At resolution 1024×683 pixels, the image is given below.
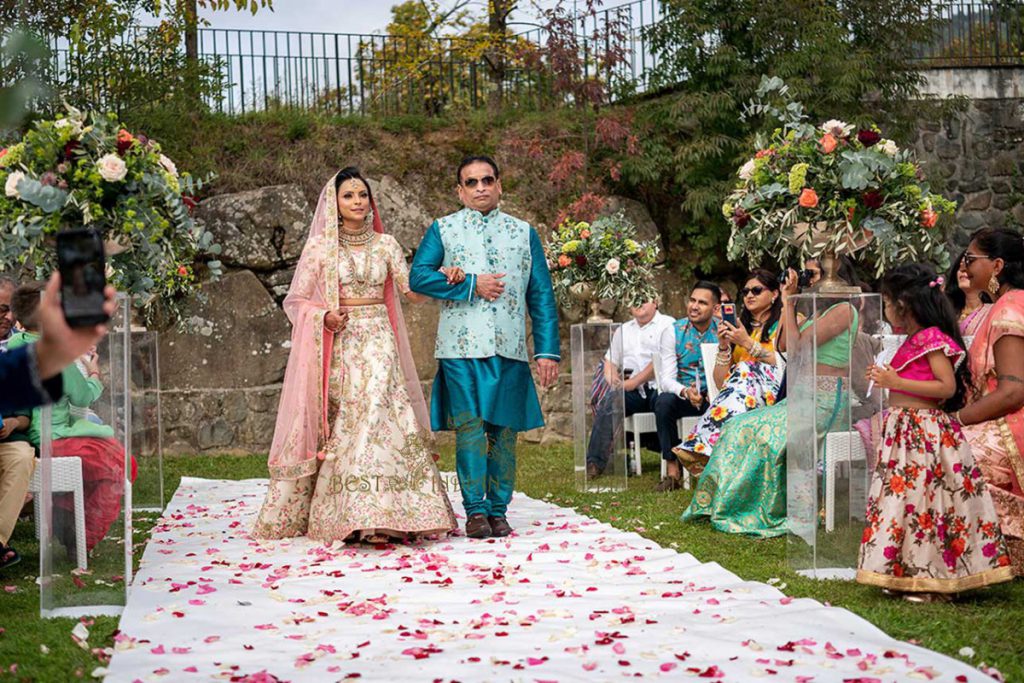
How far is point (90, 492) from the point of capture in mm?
5422

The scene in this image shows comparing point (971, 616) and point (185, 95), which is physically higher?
point (185, 95)

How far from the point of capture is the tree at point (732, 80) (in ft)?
46.8

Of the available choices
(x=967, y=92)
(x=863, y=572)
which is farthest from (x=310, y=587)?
(x=967, y=92)

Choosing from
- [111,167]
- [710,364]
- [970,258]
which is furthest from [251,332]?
[970,258]

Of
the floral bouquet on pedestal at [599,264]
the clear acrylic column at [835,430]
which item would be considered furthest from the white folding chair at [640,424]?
the clear acrylic column at [835,430]

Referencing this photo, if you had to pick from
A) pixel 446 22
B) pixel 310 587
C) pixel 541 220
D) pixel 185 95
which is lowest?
pixel 310 587

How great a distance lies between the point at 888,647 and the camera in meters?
4.26

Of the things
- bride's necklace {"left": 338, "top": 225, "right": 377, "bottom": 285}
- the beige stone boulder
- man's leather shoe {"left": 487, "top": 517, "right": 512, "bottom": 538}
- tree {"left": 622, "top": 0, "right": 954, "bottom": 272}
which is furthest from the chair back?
the beige stone boulder

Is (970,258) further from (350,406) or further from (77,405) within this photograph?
(77,405)

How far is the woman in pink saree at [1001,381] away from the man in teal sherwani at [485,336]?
7.98 feet

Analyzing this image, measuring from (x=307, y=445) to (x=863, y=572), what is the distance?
317 centimetres

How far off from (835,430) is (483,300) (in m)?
2.25

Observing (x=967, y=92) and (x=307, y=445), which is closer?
(x=307, y=445)

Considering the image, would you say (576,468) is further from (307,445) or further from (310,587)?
(310,587)
